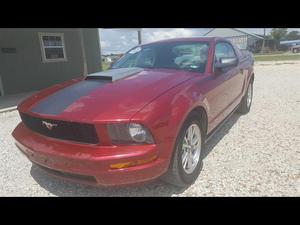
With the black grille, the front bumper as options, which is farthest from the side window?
the black grille

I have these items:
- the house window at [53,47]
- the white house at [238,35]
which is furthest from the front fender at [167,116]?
the white house at [238,35]

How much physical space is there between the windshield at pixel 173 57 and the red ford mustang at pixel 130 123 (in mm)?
21

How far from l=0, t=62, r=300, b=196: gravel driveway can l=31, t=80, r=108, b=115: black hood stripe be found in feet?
3.15

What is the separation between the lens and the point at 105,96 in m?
2.64

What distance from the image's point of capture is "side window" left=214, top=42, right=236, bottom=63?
3.82 metres

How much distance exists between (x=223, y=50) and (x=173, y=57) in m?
1.09

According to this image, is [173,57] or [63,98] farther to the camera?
[173,57]

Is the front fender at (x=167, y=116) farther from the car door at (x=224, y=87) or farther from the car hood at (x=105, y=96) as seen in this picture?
the car door at (x=224, y=87)

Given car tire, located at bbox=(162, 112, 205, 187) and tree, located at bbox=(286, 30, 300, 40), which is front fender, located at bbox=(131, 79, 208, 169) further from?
tree, located at bbox=(286, 30, 300, 40)

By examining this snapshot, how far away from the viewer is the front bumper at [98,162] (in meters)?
2.24

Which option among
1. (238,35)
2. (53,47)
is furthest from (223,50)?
(238,35)

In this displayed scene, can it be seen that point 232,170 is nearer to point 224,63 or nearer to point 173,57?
point 224,63
